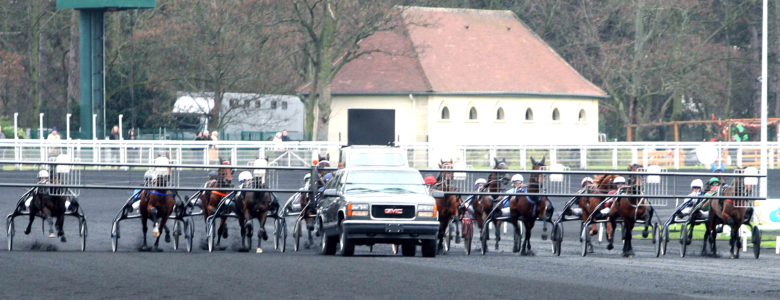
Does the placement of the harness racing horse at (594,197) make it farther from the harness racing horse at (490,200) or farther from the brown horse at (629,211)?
the harness racing horse at (490,200)

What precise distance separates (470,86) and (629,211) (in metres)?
39.5

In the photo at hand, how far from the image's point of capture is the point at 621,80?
63.3 meters

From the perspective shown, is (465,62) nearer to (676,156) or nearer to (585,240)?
(676,156)

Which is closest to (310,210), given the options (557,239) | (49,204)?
(557,239)

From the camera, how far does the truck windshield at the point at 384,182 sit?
62.2 feet

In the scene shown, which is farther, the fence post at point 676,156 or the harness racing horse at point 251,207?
the fence post at point 676,156

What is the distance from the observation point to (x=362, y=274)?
603 inches

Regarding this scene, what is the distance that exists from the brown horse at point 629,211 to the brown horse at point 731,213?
1.14 meters

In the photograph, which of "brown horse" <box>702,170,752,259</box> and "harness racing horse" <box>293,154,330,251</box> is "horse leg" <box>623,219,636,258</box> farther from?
"harness racing horse" <box>293,154,330,251</box>

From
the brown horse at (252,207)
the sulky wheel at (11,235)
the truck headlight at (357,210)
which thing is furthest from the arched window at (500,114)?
the truck headlight at (357,210)

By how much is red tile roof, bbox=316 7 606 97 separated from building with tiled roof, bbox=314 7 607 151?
0.17 ft

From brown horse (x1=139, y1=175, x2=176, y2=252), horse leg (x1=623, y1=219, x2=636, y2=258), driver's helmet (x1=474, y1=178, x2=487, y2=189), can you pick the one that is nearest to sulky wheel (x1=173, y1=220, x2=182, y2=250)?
brown horse (x1=139, y1=175, x2=176, y2=252)

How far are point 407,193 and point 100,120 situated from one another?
26208 mm

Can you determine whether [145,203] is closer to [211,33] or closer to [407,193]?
[407,193]
